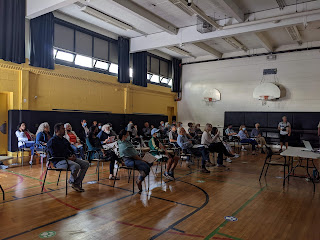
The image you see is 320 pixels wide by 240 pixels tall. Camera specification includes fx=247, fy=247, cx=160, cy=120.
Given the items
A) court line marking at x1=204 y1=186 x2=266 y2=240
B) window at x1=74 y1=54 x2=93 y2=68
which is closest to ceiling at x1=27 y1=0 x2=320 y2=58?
window at x1=74 y1=54 x2=93 y2=68

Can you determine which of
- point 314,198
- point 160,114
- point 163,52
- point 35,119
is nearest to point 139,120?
point 160,114

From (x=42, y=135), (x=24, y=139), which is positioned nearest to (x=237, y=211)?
(x=42, y=135)

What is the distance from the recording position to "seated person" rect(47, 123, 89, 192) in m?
4.34

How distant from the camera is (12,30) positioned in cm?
726

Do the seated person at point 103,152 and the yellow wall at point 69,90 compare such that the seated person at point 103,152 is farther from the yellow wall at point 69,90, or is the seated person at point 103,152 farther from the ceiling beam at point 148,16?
the ceiling beam at point 148,16

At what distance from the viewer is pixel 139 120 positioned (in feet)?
40.6

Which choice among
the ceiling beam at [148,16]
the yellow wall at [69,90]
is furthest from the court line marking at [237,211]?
the yellow wall at [69,90]

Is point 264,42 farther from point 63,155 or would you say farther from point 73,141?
point 63,155

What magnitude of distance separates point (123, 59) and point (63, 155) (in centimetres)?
751

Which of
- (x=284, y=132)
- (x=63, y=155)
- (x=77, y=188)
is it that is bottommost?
(x=77, y=188)

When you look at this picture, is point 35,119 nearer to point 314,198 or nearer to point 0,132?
point 0,132

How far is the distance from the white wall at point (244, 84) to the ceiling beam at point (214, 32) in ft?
14.3

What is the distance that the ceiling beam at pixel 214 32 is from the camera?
7674 mm

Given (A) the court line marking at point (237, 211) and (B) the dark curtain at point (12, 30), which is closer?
(A) the court line marking at point (237, 211)
